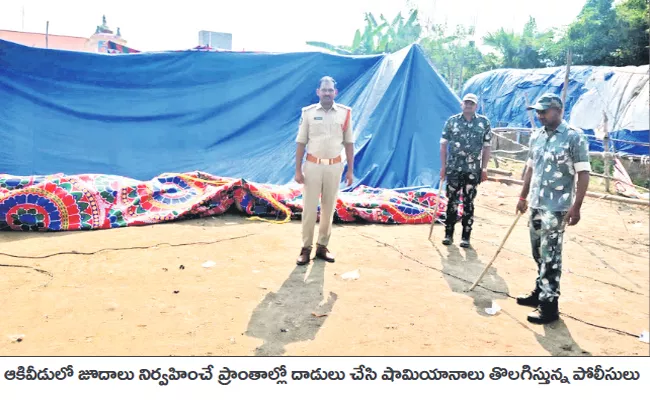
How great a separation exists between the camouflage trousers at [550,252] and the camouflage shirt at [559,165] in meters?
0.07

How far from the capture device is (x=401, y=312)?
3.51m

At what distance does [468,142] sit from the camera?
16.9 ft

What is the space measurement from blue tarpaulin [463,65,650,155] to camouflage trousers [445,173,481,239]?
573 cm

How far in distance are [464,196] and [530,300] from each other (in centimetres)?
172

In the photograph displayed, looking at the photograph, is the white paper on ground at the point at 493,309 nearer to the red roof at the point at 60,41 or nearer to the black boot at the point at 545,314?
the black boot at the point at 545,314

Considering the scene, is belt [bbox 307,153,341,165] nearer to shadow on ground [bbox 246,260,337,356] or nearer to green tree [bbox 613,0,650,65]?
shadow on ground [bbox 246,260,337,356]

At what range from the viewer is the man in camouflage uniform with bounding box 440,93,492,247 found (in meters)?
5.14

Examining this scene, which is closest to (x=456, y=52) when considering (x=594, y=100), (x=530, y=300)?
(x=594, y=100)

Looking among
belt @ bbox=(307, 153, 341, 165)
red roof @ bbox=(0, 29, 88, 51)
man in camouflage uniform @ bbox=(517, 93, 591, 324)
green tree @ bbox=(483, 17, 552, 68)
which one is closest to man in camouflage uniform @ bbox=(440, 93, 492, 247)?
belt @ bbox=(307, 153, 341, 165)

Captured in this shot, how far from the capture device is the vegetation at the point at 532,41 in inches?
705

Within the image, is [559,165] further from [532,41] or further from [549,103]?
[532,41]
